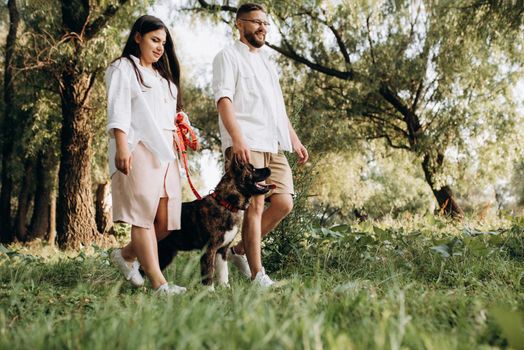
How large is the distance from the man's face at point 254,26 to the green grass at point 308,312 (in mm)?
2003

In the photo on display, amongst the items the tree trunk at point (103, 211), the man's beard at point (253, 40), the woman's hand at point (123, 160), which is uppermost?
the man's beard at point (253, 40)

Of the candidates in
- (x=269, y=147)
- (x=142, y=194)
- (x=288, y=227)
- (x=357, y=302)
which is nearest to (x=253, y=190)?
(x=269, y=147)

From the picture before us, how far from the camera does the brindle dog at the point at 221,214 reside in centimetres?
426

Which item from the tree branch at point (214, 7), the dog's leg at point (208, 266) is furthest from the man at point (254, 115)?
the tree branch at point (214, 7)

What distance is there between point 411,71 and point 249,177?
476 inches

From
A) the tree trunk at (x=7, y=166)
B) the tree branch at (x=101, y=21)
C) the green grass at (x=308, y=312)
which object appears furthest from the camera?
the tree trunk at (x=7, y=166)

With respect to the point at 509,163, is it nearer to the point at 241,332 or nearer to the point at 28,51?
the point at 28,51

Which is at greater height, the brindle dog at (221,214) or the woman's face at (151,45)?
the woman's face at (151,45)

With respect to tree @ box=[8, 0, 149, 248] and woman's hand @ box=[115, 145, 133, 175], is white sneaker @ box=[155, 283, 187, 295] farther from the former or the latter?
tree @ box=[8, 0, 149, 248]

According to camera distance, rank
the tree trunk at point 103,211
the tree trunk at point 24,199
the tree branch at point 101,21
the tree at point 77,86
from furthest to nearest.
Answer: the tree trunk at point 24,199
the tree trunk at point 103,211
the tree branch at point 101,21
the tree at point 77,86

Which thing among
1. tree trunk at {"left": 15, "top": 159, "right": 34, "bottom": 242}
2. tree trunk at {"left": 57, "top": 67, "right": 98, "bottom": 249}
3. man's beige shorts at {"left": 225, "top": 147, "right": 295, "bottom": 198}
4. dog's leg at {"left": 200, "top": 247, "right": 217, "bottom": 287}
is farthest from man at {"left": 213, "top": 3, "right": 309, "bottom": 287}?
tree trunk at {"left": 15, "top": 159, "right": 34, "bottom": 242}

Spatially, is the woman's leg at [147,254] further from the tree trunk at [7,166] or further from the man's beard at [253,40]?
the tree trunk at [7,166]

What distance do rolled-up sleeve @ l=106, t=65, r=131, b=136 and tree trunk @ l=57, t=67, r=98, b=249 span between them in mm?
6645

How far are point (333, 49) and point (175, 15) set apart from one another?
5.43m
